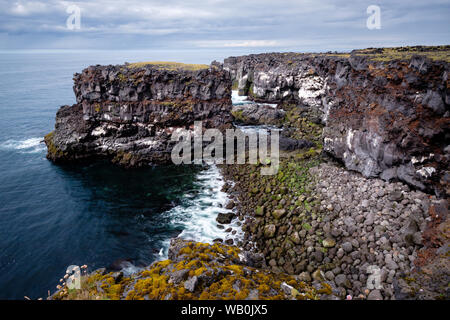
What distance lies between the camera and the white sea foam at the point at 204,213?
1077 inches

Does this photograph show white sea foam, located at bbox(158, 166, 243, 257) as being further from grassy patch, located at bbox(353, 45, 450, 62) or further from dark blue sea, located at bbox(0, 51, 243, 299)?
grassy patch, located at bbox(353, 45, 450, 62)

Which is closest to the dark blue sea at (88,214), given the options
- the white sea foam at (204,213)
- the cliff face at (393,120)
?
the white sea foam at (204,213)

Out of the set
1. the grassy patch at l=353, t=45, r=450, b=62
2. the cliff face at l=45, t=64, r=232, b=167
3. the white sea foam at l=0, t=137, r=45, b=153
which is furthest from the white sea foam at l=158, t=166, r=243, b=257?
the white sea foam at l=0, t=137, r=45, b=153

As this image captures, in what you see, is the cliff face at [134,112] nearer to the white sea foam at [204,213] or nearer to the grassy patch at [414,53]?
the white sea foam at [204,213]

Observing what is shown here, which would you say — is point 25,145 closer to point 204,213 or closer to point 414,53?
point 204,213

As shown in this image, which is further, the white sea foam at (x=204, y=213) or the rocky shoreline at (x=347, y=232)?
the white sea foam at (x=204, y=213)

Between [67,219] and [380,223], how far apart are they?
117 feet

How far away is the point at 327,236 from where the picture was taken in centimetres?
2245

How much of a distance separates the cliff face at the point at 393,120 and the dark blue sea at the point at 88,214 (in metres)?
18.6

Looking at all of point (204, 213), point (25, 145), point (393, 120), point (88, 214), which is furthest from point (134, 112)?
point (393, 120)

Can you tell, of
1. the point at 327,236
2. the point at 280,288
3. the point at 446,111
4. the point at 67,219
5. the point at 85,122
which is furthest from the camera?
the point at 85,122

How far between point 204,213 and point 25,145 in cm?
4969
